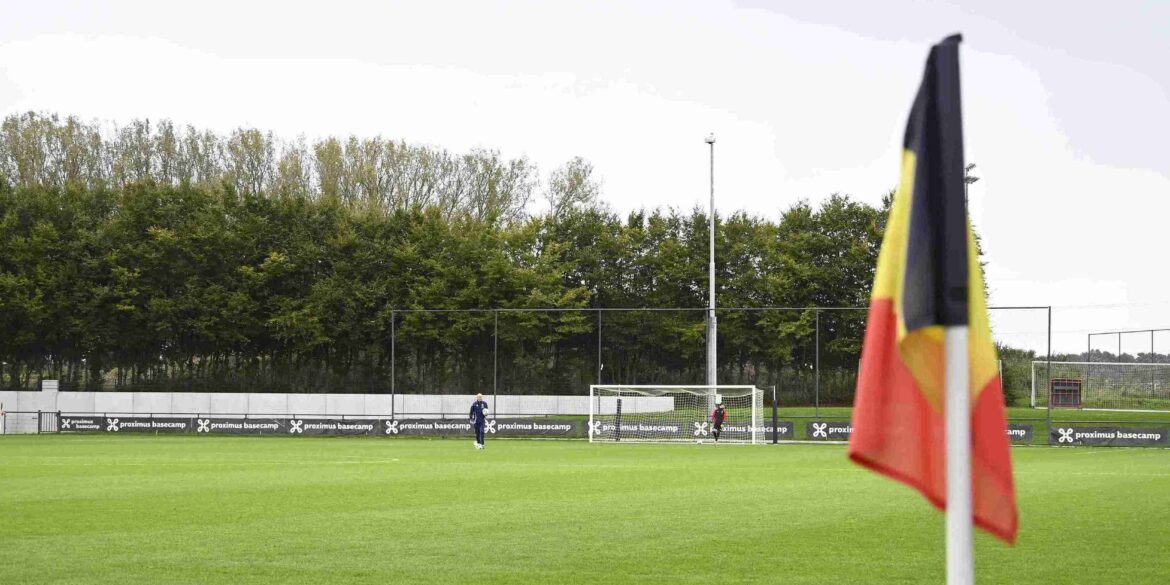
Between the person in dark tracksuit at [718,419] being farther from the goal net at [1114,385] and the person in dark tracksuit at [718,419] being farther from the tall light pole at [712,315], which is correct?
the goal net at [1114,385]

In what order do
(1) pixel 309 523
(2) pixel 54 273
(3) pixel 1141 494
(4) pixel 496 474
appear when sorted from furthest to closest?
(2) pixel 54 273 → (4) pixel 496 474 → (3) pixel 1141 494 → (1) pixel 309 523

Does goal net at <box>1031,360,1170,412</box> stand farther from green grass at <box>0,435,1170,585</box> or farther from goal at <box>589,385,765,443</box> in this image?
green grass at <box>0,435,1170,585</box>

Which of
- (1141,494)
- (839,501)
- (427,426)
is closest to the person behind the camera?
(839,501)

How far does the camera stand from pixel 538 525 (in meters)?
15.5

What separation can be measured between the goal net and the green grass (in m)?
26.2

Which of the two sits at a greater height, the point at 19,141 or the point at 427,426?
the point at 19,141

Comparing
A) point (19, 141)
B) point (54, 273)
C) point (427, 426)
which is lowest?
point (427, 426)

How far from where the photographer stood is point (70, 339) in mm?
64375

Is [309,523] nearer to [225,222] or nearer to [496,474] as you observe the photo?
[496,474]

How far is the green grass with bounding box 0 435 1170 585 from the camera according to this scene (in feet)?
37.7

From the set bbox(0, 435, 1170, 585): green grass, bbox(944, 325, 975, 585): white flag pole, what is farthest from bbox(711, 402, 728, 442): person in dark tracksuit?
bbox(944, 325, 975, 585): white flag pole

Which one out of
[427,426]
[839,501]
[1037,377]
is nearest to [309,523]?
Result: [839,501]

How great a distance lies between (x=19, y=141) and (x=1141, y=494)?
65662mm

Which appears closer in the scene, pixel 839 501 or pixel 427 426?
pixel 839 501
